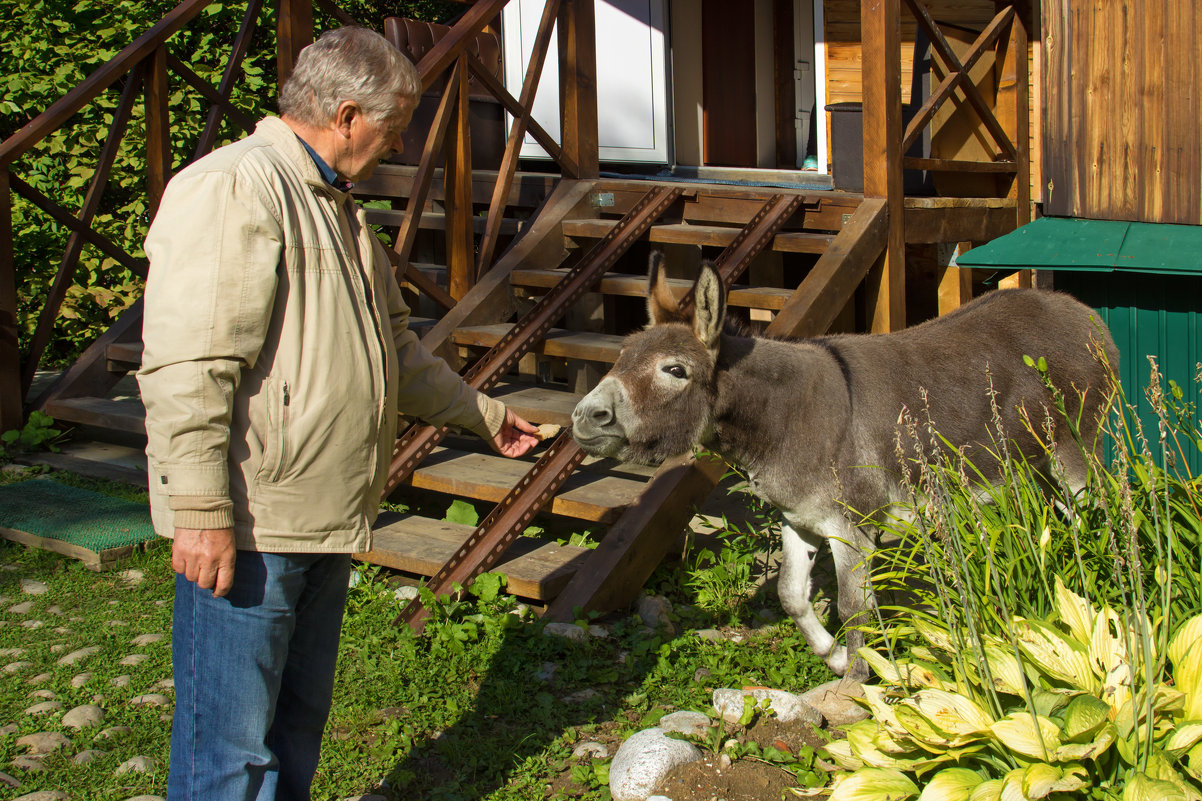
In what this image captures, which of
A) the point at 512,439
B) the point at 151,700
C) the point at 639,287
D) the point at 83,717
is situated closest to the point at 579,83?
the point at 639,287

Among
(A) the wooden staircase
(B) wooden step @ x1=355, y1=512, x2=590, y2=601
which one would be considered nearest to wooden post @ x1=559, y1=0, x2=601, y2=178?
(A) the wooden staircase

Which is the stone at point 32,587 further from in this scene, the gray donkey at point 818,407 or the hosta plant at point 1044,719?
the hosta plant at point 1044,719

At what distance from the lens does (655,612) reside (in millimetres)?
5066

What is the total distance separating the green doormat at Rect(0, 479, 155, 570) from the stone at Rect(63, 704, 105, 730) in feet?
5.39

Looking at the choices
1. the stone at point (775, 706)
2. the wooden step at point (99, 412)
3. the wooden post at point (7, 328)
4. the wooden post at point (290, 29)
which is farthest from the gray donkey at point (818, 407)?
the wooden post at point (7, 328)

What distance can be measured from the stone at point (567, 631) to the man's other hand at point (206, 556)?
238 cm

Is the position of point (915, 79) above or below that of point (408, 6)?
below

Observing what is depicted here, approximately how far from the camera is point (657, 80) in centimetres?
1052

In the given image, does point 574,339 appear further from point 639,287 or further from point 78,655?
point 78,655

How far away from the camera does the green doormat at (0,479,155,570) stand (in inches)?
225

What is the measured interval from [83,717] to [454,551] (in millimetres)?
1789

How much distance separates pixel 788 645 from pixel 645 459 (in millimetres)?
1208

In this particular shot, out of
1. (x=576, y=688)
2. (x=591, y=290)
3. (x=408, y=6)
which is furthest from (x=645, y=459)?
(x=408, y=6)

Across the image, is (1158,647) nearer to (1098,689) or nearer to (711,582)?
(1098,689)
